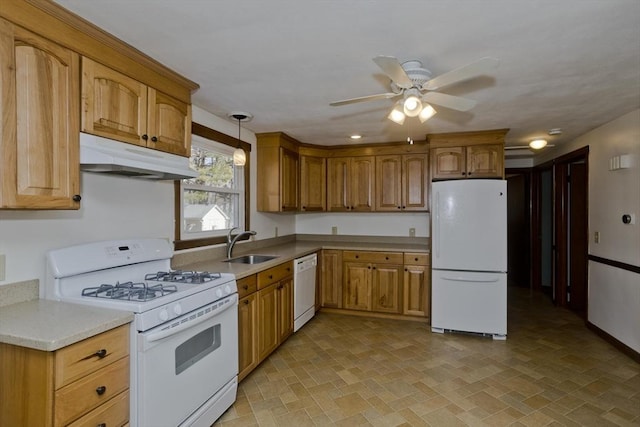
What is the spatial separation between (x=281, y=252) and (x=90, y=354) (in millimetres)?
2457

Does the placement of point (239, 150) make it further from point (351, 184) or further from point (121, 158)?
point (351, 184)

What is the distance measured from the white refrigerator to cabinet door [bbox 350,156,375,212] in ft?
3.08

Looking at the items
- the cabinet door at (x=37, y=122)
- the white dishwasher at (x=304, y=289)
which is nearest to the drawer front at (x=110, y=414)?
the cabinet door at (x=37, y=122)

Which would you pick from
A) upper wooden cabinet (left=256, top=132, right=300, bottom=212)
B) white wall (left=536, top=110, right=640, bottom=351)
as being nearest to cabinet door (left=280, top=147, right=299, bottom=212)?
upper wooden cabinet (left=256, top=132, right=300, bottom=212)

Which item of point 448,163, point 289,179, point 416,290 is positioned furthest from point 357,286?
point 448,163

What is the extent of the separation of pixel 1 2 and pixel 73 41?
0.31 metres

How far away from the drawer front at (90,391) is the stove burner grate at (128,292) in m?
0.30

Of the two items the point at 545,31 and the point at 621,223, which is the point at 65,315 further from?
the point at 621,223

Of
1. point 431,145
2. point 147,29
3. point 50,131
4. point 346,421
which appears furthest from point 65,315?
point 431,145

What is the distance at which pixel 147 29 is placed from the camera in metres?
1.76

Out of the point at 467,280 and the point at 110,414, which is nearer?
the point at 110,414

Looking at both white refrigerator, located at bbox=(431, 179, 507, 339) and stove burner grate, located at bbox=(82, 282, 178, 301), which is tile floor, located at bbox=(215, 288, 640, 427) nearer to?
white refrigerator, located at bbox=(431, 179, 507, 339)

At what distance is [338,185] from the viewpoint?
4.71m

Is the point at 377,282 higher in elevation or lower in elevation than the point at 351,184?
lower
